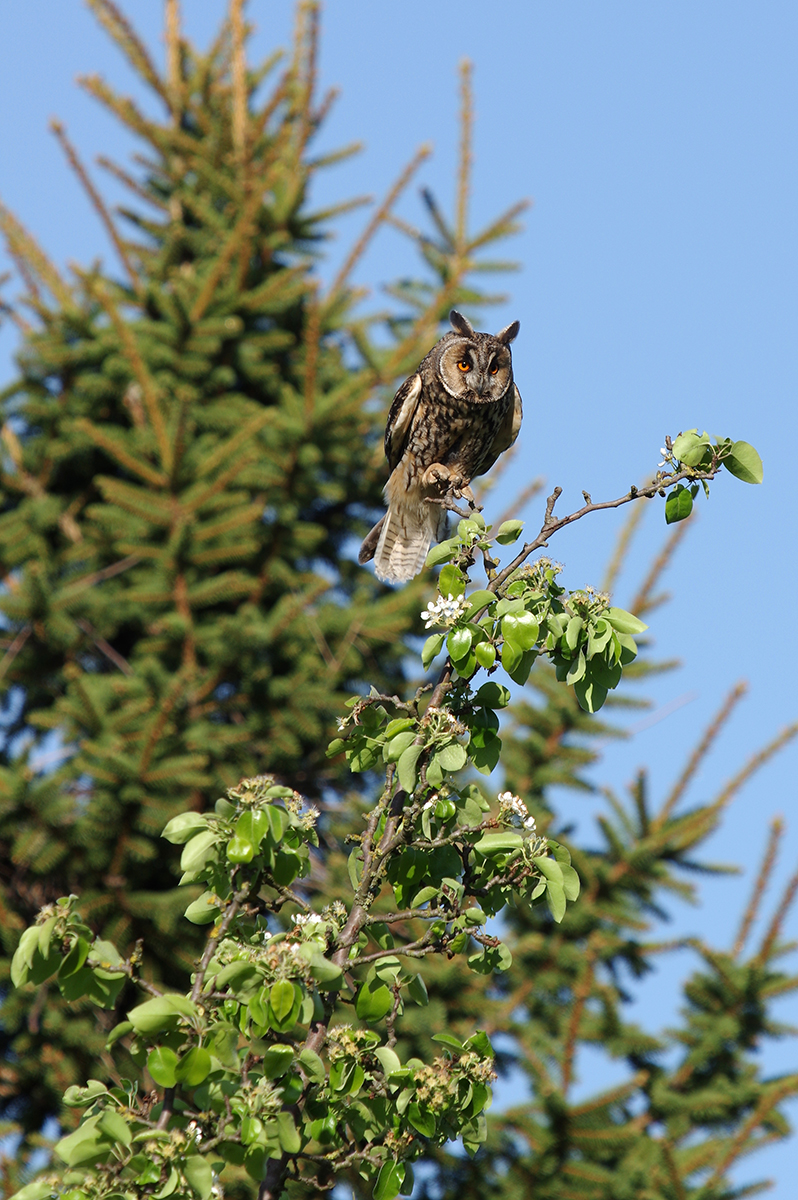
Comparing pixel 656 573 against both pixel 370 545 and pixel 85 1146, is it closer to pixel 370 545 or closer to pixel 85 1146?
pixel 370 545

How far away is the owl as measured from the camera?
4.65m

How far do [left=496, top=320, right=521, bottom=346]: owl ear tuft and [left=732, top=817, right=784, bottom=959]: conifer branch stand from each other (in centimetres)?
249

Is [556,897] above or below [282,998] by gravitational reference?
above

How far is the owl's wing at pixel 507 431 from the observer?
5.00 meters

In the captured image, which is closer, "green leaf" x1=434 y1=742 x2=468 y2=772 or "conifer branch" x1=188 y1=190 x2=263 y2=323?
"green leaf" x1=434 y1=742 x2=468 y2=772

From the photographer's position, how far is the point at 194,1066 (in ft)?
5.58

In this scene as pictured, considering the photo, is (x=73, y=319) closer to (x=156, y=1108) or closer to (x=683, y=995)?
(x=683, y=995)

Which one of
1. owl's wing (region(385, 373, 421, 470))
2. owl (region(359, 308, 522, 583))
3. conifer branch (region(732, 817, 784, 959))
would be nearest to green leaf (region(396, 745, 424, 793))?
owl (region(359, 308, 522, 583))

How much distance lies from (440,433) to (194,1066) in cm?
348

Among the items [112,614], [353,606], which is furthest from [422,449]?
[112,614]

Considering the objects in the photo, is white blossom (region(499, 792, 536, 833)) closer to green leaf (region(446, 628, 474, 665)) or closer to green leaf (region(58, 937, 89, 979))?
green leaf (region(446, 628, 474, 665))

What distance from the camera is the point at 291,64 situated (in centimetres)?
808

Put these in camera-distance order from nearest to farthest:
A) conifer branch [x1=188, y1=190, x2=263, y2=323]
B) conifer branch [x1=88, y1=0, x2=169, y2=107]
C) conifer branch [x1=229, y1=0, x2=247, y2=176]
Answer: conifer branch [x1=188, y1=190, x2=263, y2=323]
conifer branch [x1=229, y1=0, x2=247, y2=176]
conifer branch [x1=88, y1=0, x2=169, y2=107]

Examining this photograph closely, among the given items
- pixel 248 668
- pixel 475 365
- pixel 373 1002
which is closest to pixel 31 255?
pixel 248 668
